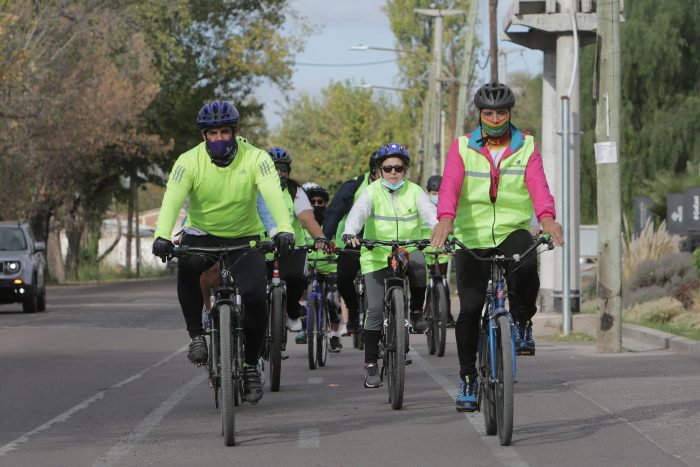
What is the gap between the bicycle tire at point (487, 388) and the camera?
887 cm

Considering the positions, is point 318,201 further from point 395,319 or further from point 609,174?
point 395,319

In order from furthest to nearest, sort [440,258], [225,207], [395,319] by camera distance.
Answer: [440,258], [395,319], [225,207]

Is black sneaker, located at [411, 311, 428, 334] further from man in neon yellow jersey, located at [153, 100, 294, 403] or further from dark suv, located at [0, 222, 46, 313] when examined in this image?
dark suv, located at [0, 222, 46, 313]

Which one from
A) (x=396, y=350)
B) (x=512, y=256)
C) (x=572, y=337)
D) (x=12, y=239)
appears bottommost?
(x=572, y=337)

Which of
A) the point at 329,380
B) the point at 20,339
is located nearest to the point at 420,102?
the point at 20,339

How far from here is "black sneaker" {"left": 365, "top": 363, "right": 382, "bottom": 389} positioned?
1130 centimetres

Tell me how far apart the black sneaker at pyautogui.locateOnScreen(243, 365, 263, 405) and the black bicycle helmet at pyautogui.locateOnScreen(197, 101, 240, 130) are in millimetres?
1589

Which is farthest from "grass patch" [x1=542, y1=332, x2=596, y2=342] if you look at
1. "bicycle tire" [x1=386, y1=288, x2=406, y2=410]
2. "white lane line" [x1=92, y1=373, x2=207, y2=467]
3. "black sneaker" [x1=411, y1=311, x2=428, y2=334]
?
"bicycle tire" [x1=386, y1=288, x2=406, y2=410]

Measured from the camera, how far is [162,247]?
916 centimetres

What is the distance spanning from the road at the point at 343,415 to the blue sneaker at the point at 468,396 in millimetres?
181

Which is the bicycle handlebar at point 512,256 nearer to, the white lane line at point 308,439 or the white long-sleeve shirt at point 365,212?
the white lane line at point 308,439

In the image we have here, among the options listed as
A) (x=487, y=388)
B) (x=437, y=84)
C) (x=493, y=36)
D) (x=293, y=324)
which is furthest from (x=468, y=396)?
(x=437, y=84)

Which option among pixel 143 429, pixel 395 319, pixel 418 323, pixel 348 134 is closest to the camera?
pixel 143 429

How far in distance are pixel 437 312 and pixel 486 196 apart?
6.94m
